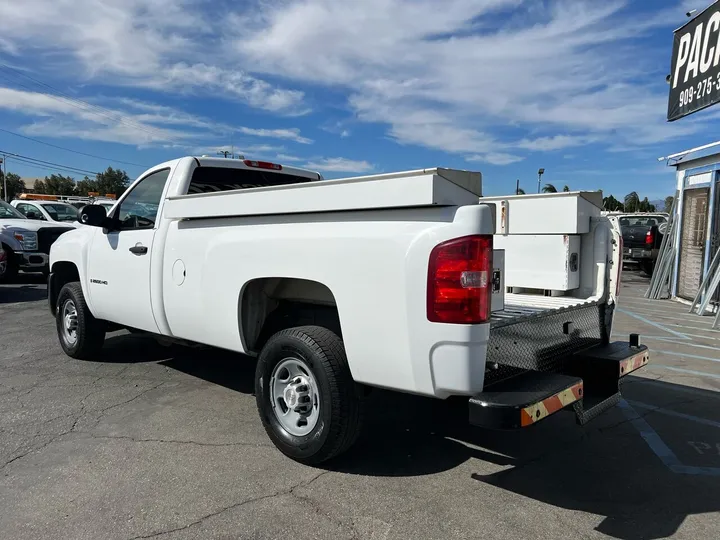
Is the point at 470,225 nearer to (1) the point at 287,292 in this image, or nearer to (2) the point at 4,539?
(1) the point at 287,292

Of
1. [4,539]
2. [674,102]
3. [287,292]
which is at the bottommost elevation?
[4,539]

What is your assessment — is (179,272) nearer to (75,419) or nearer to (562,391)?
Answer: (75,419)

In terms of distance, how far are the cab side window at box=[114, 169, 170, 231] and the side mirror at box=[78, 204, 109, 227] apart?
0.53ft

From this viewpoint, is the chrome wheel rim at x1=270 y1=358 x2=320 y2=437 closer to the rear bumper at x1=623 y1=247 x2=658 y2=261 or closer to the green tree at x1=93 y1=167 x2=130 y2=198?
the rear bumper at x1=623 y1=247 x2=658 y2=261

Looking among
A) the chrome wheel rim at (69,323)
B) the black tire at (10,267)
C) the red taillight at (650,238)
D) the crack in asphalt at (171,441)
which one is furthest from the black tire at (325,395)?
the red taillight at (650,238)

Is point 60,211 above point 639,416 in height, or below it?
above

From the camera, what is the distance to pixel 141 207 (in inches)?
206

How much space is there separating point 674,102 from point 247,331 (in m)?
11.1

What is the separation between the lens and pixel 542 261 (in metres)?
4.76

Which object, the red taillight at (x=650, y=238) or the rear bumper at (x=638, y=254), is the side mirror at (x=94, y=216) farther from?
the rear bumper at (x=638, y=254)

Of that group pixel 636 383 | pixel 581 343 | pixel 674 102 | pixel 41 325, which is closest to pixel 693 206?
pixel 674 102

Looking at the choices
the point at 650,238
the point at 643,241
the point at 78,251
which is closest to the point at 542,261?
the point at 78,251

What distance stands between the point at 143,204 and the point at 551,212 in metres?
3.75

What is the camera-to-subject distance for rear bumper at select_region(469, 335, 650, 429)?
2773 millimetres
